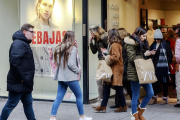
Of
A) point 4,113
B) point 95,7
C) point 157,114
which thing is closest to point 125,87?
point 157,114

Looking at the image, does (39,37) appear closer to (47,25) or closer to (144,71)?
(47,25)

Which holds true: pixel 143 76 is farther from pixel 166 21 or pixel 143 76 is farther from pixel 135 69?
pixel 166 21

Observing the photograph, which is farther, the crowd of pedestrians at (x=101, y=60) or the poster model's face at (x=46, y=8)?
the poster model's face at (x=46, y=8)

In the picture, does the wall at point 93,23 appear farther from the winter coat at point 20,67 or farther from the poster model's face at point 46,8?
the winter coat at point 20,67

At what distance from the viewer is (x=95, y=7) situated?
30.5 ft

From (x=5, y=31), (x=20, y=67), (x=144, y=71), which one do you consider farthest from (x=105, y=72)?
(x=5, y=31)

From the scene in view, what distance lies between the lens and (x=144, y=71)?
21.4 feet

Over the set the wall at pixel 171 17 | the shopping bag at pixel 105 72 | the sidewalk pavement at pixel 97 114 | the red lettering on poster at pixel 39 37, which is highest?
the wall at pixel 171 17

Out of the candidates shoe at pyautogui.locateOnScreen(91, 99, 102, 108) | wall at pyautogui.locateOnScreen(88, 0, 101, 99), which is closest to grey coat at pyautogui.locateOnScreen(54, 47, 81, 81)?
shoe at pyautogui.locateOnScreen(91, 99, 102, 108)

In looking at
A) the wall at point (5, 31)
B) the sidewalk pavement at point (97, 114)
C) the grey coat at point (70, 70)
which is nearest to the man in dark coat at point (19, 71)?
the grey coat at point (70, 70)

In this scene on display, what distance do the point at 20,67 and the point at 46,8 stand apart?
11.9ft

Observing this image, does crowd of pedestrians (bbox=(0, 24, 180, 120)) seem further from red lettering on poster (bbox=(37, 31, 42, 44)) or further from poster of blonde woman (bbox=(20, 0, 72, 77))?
red lettering on poster (bbox=(37, 31, 42, 44))

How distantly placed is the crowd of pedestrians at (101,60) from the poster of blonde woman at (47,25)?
4.33 feet

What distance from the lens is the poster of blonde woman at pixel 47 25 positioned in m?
9.12
